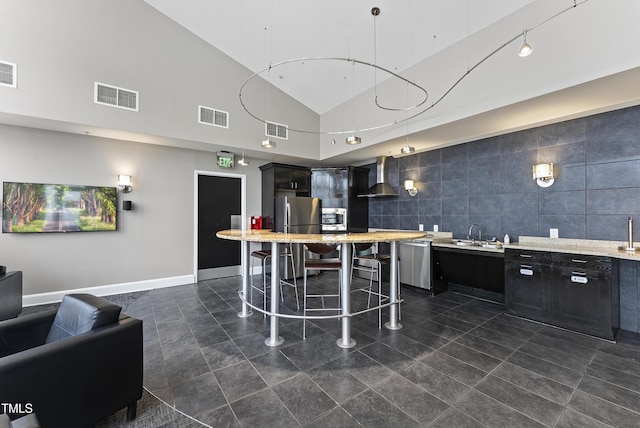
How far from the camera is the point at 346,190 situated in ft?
19.8

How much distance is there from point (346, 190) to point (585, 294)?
415cm

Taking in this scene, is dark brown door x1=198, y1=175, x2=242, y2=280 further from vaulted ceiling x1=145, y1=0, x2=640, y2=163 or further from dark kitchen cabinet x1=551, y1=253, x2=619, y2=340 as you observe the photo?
dark kitchen cabinet x1=551, y1=253, x2=619, y2=340

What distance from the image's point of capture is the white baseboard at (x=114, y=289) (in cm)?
390

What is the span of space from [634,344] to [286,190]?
5.48 m

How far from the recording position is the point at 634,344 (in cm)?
270

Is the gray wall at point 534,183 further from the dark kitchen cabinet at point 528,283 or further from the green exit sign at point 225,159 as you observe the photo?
the green exit sign at point 225,159

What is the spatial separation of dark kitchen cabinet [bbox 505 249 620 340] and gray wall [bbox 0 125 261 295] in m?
5.38

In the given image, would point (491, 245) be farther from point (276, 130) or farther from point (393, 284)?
point (276, 130)

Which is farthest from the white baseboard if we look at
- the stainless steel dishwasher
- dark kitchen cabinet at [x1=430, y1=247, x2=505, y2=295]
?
dark kitchen cabinet at [x1=430, y1=247, x2=505, y2=295]

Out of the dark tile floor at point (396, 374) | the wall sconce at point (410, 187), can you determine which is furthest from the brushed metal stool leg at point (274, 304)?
the wall sconce at point (410, 187)

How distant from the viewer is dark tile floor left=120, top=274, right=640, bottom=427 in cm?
174

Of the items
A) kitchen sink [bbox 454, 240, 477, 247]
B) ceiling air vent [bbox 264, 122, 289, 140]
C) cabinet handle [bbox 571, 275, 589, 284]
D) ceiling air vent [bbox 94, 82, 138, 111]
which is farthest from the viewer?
ceiling air vent [bbox 264, 122, 289, 140]

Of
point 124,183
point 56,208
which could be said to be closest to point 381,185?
point 124,183

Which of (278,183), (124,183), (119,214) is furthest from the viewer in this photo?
(278,183)
